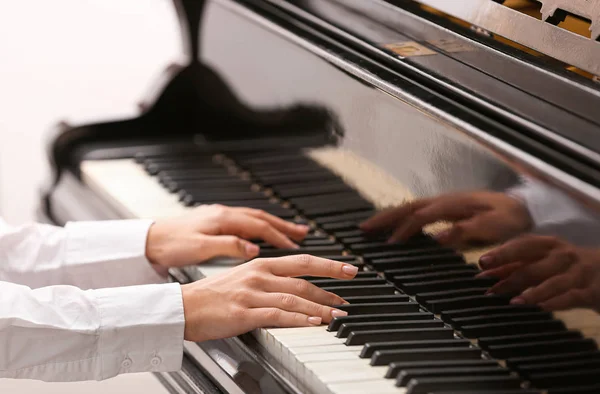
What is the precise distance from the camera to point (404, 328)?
5.57ft

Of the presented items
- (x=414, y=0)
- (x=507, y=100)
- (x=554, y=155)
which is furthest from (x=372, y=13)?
(x=554, y=155)

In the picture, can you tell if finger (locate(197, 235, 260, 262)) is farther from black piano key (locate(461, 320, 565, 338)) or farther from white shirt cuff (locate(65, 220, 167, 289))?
black piano key (locate(461, 320, 565, 338))

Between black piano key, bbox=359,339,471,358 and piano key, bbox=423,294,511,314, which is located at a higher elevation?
piano key, bbox=423,294,511,314

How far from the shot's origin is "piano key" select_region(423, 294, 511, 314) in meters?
1.64

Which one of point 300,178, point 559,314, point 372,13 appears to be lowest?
point 300,178

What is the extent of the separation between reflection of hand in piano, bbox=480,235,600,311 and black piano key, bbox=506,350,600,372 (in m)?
0.07

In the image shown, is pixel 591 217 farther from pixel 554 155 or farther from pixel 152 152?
pixel 152 152

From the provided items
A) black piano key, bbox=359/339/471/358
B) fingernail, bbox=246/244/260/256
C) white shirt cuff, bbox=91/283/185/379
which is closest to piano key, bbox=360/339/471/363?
black piano key, bbox=359/339/471/358

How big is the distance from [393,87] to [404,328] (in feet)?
1.48

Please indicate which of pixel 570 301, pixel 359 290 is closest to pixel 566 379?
pixel 570 301

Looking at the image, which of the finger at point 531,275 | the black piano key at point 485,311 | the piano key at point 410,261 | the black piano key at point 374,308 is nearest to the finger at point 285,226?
the piano key at point 410,261

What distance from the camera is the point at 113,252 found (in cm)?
218

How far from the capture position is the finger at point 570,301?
57.8 inches

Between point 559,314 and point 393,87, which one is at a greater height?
point 393,87
